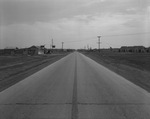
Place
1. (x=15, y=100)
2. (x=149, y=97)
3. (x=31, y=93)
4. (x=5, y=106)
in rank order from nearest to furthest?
(x=5, y=106) < (x=15, y=100) < (x=149, y=97) < (x=31, y=93)

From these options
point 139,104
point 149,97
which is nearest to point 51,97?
point 139,104

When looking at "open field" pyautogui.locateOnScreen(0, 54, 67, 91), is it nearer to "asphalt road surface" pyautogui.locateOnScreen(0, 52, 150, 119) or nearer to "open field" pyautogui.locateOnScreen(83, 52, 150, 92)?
"asphalt road surface" pyautogui.locateOnScreen(0, 52, 150, 119)

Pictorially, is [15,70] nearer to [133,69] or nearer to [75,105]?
[133,69]

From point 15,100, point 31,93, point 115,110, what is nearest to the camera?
point 115,110

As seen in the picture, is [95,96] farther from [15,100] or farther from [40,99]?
[15,100]

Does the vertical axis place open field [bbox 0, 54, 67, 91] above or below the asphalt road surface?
below

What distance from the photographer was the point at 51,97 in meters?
7.36

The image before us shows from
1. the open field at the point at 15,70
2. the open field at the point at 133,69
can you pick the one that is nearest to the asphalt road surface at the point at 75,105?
the open field at the point at 133,69

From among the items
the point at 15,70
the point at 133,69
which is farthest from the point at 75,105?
the point at 133,69

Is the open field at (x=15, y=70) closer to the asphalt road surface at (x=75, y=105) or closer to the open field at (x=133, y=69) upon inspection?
the asphalt road surface at (x=75, y=105)

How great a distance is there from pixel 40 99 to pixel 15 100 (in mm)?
891

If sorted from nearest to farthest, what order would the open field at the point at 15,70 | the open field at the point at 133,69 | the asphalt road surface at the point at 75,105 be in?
the asphalt road surface at the point at 75,105
the open field at the point at 15,70
the open field at the point at 133,69

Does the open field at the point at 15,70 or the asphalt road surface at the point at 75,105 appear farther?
the open field at the point at 15,70

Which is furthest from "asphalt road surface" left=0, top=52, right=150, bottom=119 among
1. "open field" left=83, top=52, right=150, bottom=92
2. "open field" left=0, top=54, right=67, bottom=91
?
"open field" left=0, top=54, right=67, bottom=91
